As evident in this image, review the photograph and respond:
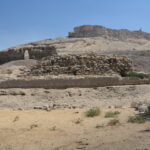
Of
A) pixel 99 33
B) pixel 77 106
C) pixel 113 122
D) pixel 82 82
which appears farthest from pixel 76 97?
pixel 99 33

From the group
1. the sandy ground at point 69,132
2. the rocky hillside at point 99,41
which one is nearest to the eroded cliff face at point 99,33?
the rocky hillside at point 99,41

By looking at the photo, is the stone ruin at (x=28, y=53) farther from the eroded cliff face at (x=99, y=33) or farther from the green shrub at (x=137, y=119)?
the eroded cliff face at (x=99, y=33)

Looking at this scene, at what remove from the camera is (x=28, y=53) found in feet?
120

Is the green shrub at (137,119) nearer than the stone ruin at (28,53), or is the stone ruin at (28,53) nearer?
the green shrub at (137,119)

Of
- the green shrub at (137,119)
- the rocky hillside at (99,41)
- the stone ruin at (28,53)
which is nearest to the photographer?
the green shrub at (137,119)

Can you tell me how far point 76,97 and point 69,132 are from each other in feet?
19.0

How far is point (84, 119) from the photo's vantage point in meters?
10.1

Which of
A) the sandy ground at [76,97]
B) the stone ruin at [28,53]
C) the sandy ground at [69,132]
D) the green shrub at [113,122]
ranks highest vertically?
the stone ruin at [28,53]

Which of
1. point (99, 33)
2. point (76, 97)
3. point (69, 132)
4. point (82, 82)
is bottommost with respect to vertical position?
point (69, 132)

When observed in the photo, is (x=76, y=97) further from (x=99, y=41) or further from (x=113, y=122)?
(x=99, y=41)

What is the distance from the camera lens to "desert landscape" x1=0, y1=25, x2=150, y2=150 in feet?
24.7

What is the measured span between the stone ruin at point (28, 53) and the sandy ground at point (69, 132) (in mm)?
22852

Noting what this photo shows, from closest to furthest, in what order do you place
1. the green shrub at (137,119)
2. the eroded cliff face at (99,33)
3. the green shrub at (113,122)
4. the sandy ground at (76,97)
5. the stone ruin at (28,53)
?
1. the green shrub at (137,119)
2. the green shrub at (113,122)
3. the sandy ground at (76,97)
4. the stone ruin at (28,53)
5. the eroded cliff face at (99,33)

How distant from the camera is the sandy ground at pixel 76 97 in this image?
44.9ft
